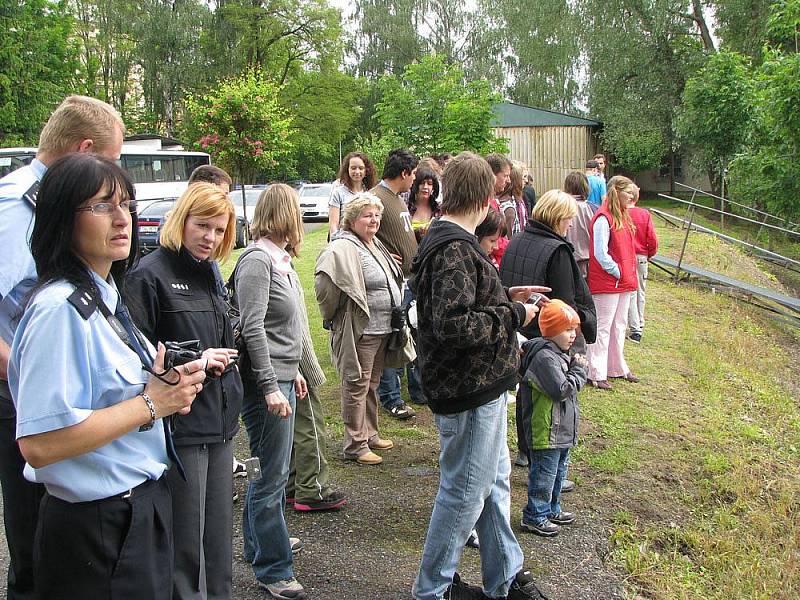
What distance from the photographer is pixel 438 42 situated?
1863 inches

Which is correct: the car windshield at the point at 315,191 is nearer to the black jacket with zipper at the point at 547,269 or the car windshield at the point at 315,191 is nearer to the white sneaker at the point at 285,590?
the black jacket with zipper at the point at 547,269

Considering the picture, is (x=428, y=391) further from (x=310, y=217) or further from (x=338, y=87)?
(x=338, y=87)

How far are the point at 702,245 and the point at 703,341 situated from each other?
7505 millimetres

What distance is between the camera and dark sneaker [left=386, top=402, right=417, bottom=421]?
6.45 meters

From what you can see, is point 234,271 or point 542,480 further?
point 542,480

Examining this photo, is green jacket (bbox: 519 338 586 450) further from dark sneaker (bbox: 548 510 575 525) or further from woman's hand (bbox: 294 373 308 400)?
woman's hand (bbox: 294 373 308 400)

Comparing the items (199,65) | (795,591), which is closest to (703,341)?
(795,591)

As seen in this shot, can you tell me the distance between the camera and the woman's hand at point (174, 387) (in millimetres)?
2125

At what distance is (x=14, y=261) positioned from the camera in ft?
8.76

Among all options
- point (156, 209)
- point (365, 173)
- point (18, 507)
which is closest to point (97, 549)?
point (18, 507)

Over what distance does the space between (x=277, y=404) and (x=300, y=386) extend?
500mm

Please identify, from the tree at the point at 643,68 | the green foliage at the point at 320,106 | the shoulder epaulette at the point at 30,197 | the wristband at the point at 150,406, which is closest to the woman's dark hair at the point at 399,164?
the shoulder epaulette at the point at 30,197

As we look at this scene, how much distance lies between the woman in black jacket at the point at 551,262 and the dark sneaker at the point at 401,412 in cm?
138

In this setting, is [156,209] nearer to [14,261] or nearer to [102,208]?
[14,261]
